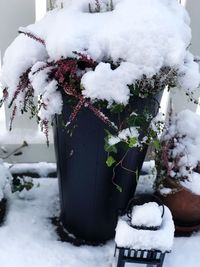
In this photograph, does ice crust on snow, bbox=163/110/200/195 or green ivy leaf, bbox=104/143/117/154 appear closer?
green ivy leaf, bbox=104/143/117/154

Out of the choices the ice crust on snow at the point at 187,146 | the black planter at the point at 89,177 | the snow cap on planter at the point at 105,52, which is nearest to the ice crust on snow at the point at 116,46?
the snow cap on planter at the point at 105,52

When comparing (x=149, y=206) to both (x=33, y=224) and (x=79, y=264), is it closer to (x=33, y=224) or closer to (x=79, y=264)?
(x=79, y=264)

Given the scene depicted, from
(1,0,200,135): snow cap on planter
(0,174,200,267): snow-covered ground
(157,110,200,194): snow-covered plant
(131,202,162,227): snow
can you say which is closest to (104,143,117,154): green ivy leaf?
(1,0,200,135): snow cap on planter

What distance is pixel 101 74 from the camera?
130 centimetres

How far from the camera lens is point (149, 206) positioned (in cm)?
151

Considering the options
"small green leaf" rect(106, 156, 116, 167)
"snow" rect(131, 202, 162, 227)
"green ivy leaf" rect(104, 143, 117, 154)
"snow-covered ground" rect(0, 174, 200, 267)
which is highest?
"green ivy leaf" rect(104, 143, 117, 154)

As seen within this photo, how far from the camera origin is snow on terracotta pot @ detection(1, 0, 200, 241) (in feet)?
4.36

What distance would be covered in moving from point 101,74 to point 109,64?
5 centimetres

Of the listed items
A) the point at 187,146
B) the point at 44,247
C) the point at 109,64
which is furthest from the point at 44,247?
the point at 109,64

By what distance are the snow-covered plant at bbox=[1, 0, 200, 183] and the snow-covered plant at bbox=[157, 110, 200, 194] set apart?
308 millimetres

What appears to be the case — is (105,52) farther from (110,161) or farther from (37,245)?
(37,245)

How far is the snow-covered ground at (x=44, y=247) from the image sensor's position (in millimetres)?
1669

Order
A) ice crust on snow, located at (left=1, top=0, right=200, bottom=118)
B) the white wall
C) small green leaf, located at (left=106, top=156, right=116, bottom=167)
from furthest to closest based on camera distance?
the white wall → small green leaf, located at (left=106, top=156, right=116, bottom=167) → ice crust on snow, located at (left=1, top=0, right=200, bottom=118)

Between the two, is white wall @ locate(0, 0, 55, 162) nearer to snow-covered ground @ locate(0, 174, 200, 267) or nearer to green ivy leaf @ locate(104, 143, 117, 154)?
snow-covered ground @ locate(0, 174, 200, 267)
